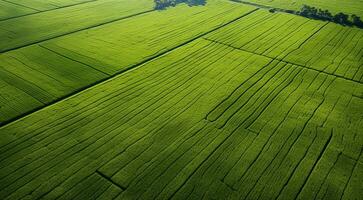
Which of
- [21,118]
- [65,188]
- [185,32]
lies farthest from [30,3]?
[65,188]

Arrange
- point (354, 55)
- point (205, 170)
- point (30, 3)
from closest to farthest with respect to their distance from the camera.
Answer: point (205, 170)
point (354, 55)
point (30, 3)

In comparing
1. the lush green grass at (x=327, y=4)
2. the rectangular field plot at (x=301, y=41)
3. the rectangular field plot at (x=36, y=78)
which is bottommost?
the lush green grass at (x=327, y=4)

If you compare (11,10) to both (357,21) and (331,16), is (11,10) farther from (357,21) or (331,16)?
(357,21)

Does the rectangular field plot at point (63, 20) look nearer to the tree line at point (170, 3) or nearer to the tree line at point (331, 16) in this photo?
the tree line at point (170, 3)

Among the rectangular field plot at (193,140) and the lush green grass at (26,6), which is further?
the lush green grass at (26,6)

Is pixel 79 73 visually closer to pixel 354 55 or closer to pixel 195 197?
pixel 195 197

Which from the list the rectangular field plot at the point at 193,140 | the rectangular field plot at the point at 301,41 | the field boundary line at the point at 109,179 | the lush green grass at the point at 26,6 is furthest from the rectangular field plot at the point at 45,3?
the field boundary line at the point at 109,179

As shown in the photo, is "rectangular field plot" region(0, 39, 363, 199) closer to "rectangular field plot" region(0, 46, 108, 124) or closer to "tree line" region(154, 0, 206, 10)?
"rectangular field plot" region(0, 46, 108, 124)
